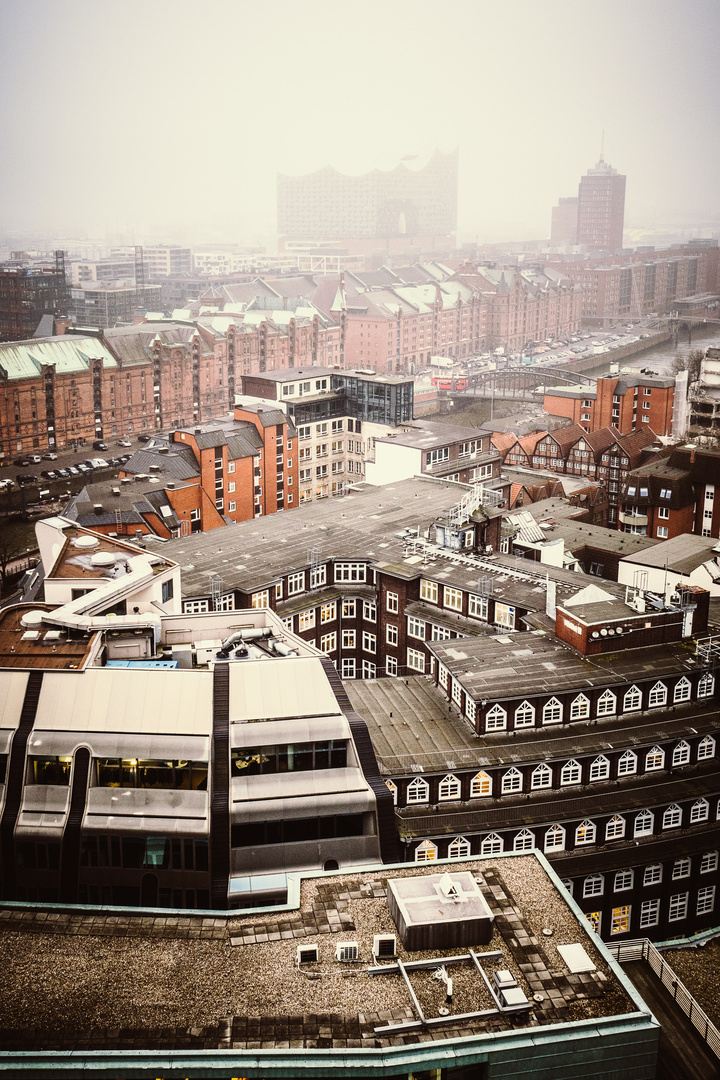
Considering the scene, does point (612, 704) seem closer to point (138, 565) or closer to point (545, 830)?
point (545, 830)

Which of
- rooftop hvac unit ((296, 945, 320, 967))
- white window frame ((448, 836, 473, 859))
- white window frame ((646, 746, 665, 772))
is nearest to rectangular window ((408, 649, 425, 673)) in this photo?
white window frame ((646, 746, 665, 772))

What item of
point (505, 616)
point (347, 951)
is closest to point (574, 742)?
point (505, 616)

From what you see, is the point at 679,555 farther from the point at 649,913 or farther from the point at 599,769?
the point at 649,913

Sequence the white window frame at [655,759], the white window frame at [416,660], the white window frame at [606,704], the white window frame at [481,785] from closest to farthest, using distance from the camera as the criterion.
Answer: the white window frame at [481,785]
the white window frame at [655,759]
the white window frame at [606,704]
the white window frame at [416,660]

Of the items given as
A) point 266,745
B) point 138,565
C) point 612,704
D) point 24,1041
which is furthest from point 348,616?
point 24,1041

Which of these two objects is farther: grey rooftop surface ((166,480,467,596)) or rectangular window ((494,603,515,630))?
grey rooftop surface ((166,480,467,596))

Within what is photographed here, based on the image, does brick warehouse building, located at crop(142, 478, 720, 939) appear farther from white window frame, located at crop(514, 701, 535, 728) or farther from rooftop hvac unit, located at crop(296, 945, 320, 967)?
rooftop hvac unit, located at crop(296, 945, 320, 967)

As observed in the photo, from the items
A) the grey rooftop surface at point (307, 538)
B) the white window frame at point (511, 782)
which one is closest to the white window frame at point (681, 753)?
the white window frame at point (511, 782)

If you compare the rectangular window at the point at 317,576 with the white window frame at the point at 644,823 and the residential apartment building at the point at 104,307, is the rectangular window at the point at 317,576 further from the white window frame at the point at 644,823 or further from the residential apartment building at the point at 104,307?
the residential apartment building at the point at 104,307
